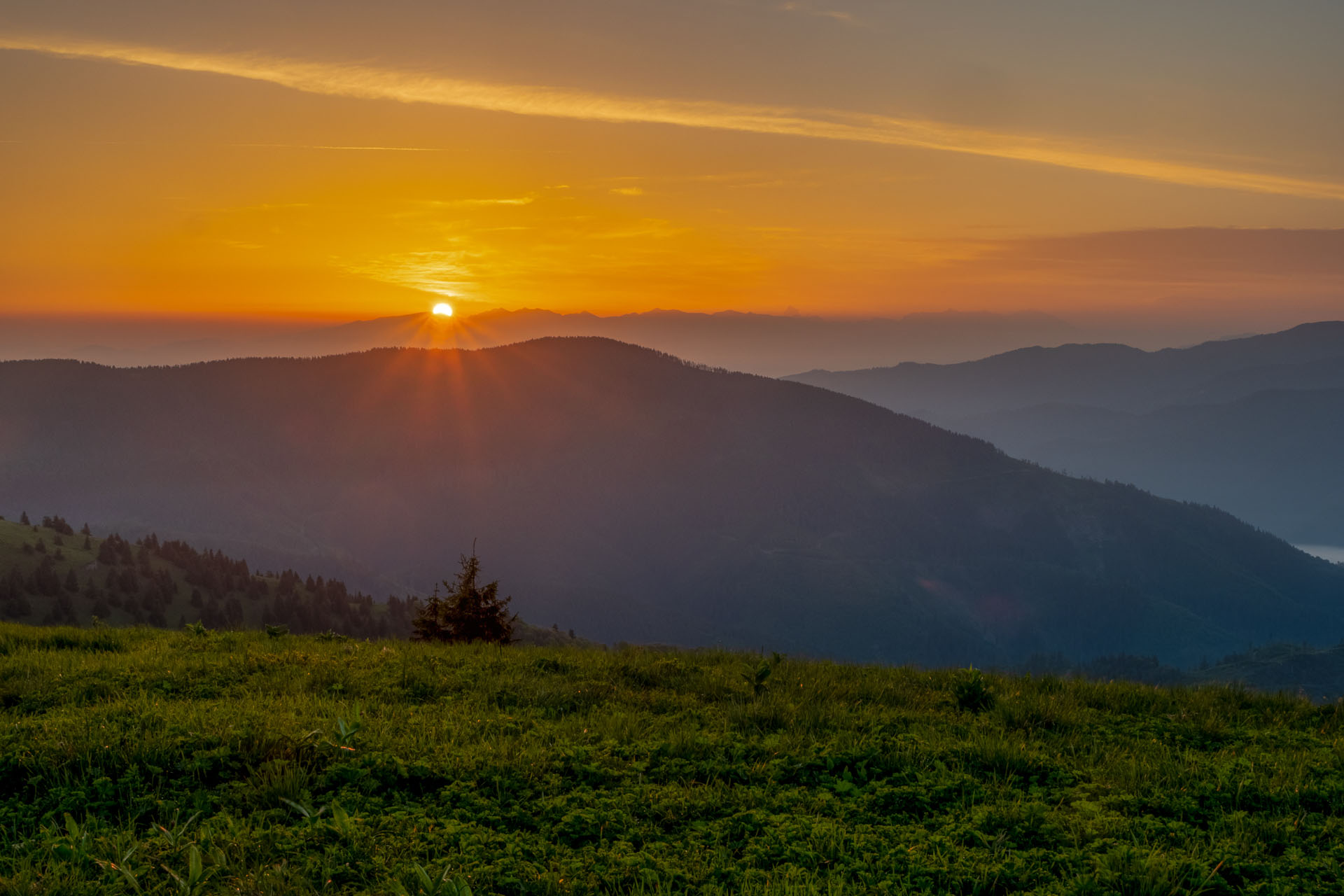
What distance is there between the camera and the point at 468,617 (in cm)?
1862

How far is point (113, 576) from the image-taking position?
15600 centimetres

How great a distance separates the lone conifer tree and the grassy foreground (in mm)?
7174

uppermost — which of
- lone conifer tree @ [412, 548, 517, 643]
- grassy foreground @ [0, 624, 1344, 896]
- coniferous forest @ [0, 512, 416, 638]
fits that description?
grassy foreground @ [0, 624, 1344, 896]

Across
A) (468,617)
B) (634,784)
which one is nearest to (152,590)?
(468,617)

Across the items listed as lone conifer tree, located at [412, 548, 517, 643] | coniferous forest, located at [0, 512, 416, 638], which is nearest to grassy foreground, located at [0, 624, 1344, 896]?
lone conifer tree, located at [412, 548, 517, 643]

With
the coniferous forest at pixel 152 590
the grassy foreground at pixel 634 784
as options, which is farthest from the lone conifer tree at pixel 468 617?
the coniferous forest at pixel 152 590

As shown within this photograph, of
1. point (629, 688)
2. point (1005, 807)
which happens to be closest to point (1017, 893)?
point (1005, 807)

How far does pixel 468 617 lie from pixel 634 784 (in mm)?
12032

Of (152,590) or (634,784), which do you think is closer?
(634,784)

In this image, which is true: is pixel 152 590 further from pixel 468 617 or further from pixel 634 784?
pixel 634 784

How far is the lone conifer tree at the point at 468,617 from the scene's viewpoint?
60.5 feet

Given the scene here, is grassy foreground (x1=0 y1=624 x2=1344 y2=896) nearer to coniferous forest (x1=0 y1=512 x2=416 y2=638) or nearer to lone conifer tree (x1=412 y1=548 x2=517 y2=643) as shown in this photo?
lone conifer tree (x1=412 y1=548 x2=517 y2=643)

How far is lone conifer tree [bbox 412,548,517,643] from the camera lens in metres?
18.5

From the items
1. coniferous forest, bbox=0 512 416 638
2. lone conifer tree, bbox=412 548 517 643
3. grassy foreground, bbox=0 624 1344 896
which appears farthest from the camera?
coniferous forest, bbox=0 512 416 638
